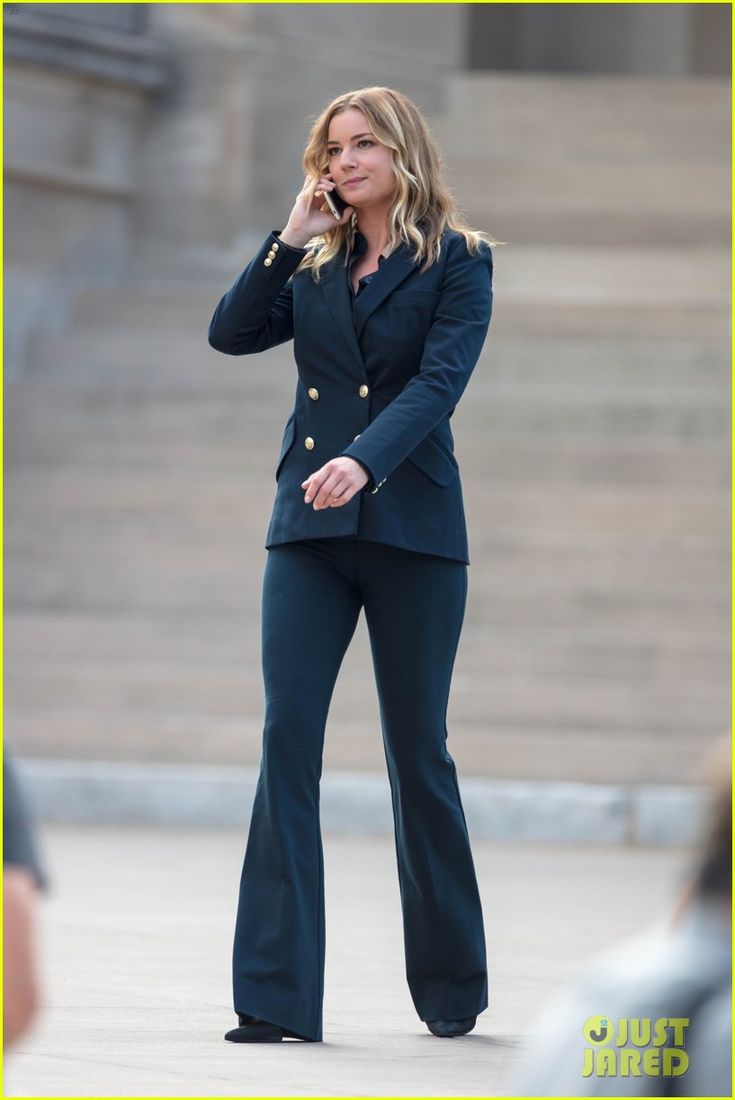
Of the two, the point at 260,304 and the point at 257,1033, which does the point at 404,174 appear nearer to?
the point at 260,304

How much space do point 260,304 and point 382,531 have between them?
1.81 feet

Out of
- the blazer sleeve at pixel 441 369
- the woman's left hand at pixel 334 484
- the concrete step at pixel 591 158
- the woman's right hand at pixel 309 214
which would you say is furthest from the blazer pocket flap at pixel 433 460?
the concrete step at pixel 591 158

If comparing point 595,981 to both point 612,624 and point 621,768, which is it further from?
point 612,624

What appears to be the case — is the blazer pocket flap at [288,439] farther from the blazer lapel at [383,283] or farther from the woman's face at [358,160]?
the woman's face at [358,160]

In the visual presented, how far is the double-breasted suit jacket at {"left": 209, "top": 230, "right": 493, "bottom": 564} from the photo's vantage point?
422 cm

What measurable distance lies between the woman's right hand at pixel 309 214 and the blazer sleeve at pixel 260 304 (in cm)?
2

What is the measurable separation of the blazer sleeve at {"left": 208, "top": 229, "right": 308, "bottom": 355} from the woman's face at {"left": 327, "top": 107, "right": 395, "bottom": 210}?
0.55 feet

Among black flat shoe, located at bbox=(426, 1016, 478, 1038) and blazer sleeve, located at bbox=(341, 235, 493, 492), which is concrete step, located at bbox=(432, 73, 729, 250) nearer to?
blazer sleeve, located at bbox=(341, 235, 493, 492)

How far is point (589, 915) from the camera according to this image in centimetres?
677

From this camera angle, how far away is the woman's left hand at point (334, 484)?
3.96 metres

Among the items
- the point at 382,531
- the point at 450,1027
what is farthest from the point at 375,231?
the point at 450,1027

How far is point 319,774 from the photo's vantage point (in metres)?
4.24

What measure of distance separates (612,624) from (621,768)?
1.09 metres

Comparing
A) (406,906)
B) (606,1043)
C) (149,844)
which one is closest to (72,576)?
(149,844)
